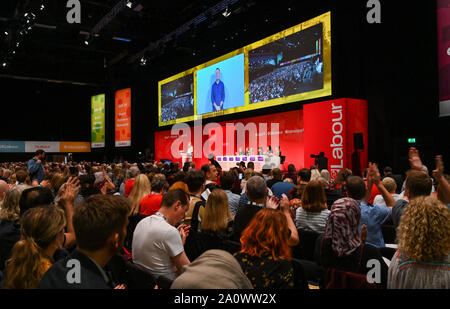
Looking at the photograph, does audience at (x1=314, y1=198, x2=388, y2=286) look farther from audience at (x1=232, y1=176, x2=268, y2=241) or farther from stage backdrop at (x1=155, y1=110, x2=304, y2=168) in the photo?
stage backdrop at (x1=155, y1=110, x2=304, y2=168)

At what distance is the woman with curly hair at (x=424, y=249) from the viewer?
151 centimetres

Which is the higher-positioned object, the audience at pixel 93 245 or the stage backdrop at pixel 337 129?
the stage backdrop at pixel 337 129

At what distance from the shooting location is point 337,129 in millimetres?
9508

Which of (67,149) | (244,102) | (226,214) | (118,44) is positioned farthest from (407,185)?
(67,149)

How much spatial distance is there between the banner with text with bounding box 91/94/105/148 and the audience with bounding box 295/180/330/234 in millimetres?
21364

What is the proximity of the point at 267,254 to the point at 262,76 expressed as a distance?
10847 millimetres

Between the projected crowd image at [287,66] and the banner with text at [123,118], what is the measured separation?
33.8 ft

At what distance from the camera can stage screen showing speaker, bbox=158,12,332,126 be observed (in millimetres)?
9906

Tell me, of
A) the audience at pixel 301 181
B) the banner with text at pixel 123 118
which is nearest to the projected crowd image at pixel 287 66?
the audience at pixel 301 181

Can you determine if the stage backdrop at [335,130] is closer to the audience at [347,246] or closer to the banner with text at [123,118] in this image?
the audience at [347,246]

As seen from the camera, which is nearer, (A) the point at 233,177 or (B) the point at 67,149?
(A) the point at 233,177

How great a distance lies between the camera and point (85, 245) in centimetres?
132
